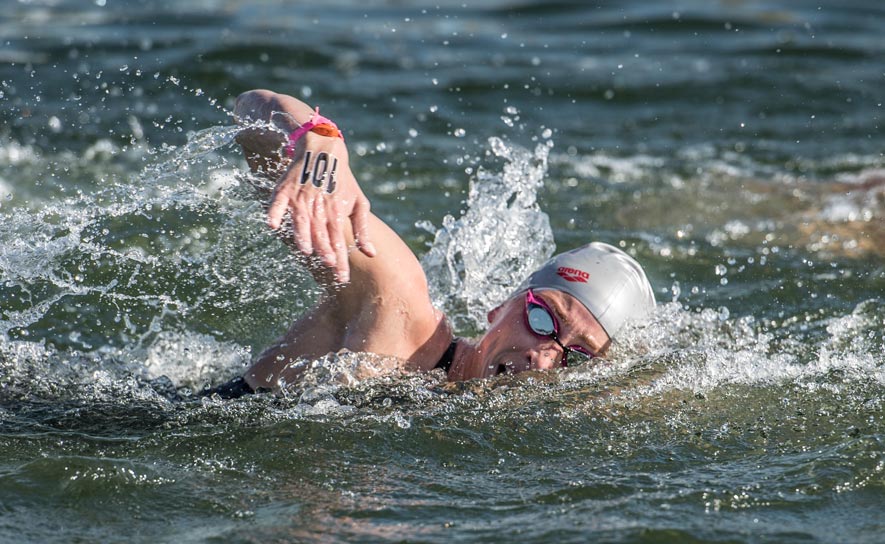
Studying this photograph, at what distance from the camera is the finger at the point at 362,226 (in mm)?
4297

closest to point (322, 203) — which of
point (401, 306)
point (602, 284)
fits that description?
point (401, 306)

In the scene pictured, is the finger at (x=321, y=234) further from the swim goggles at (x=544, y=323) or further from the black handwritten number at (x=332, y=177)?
the swim goggles at (x=544, y=323)

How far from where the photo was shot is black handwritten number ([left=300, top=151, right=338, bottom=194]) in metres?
4.18

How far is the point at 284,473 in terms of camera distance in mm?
4184

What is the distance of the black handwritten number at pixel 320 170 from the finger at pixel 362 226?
0.16 meters

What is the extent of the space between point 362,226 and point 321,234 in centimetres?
29

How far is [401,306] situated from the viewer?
4777mm

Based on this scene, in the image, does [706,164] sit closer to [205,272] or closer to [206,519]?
[205,272]

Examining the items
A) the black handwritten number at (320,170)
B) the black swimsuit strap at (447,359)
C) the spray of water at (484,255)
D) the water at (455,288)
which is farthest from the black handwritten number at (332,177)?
the spray of water at (484,255)

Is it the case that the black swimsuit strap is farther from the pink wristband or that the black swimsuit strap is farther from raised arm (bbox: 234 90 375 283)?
the pink wristband

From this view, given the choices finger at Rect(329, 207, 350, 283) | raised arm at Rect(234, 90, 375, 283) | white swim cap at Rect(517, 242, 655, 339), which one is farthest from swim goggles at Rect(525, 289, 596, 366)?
finger at Rect(329, 207, 350, 283)

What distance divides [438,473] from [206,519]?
897 mm

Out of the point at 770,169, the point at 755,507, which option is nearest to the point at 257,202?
the point at 755,507

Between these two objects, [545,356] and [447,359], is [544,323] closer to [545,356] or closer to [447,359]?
[545,356]
